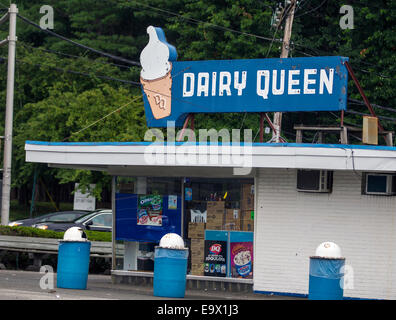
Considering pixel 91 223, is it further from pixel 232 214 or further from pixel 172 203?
pixel 232 214

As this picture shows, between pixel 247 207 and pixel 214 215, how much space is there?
81 cm

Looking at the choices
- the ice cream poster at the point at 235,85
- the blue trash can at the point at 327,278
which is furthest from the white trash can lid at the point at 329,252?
the ice cream poster at the point at 235,85

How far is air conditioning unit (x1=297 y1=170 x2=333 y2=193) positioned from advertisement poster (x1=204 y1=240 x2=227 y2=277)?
2296mm

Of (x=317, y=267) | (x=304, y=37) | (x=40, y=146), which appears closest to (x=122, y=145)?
(x=40, y=146)

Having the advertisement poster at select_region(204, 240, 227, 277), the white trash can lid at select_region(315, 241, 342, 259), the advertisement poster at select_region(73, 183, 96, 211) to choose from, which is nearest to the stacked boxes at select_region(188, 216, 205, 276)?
the advertisement poster at select_region(204, 240, 227, 277)

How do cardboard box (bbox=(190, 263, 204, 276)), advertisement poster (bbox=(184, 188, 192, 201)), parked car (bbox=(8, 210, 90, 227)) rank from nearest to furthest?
cardboard box (bbox=(190, 263, 204, 276)) → advertisement poster (bbox=(184, 188, 192, 201)) → parked car (bbox=(8, 210, 90, 227))

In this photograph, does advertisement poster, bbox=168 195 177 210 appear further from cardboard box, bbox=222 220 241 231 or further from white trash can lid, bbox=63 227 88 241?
white trash can lid, bbox=63 227 88 241

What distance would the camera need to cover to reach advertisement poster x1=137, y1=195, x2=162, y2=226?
17.5 m

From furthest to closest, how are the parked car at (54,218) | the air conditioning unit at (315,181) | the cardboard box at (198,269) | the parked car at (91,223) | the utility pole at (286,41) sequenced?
the parked car at (54,218)
the parked car at (91,223)
the utility pole at (286,41)
the cardboard box at (198,269)
the air conditioning unit at (315,181)

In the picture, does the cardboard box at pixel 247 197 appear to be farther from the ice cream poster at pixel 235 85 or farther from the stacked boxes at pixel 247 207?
the ice cream poster at pixel 235 85

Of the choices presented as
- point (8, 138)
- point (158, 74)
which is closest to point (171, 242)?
point (158, 74)

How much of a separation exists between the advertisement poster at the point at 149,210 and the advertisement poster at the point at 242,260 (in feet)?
6.40

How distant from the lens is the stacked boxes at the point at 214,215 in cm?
1698

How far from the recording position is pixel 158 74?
60.9 feet
